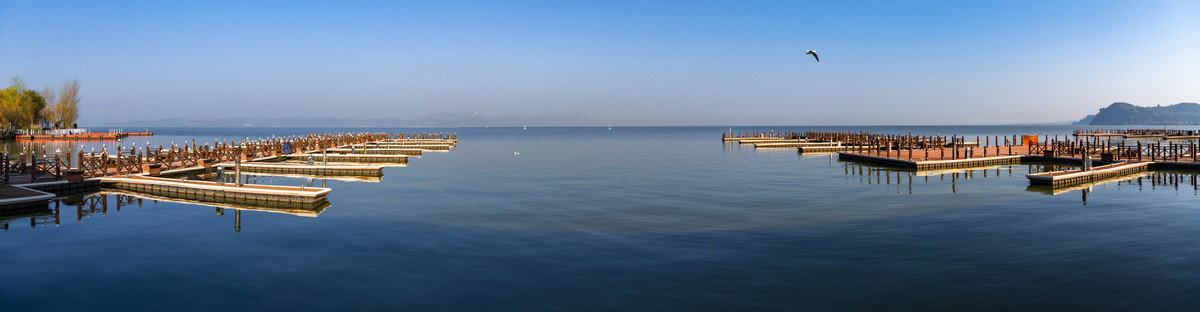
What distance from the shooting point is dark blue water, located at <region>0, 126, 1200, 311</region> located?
38.1ft

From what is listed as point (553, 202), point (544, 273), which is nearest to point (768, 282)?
point (544, 273)

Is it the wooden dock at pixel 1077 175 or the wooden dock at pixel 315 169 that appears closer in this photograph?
the wooden dock at pixel 1077 175

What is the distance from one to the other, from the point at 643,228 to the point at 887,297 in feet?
26.8

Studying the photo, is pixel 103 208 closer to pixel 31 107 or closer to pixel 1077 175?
pixel 1077 175

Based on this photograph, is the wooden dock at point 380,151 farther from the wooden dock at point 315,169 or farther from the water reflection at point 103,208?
the water reflection at point 103,208

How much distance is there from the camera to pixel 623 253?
1508 centimetres

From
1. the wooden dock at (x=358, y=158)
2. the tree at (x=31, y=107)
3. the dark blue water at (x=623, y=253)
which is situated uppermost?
the tree at (x=31, y=107)

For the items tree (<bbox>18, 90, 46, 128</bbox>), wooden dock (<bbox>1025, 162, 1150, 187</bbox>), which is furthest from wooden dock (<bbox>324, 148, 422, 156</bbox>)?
tree (<bbox>18, 90, 46, 128</bbox>)

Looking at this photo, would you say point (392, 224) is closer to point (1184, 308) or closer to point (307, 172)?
point (1184, 308)

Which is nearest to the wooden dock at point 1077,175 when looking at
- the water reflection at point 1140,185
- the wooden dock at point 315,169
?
the water reflection at point 1140,185

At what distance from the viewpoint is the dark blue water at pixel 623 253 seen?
38.1 ft

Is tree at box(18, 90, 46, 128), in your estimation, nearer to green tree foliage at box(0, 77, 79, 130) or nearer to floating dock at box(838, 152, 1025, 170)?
green tree foliage at box(0, 77, 79, 130)

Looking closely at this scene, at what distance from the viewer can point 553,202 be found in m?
25.2

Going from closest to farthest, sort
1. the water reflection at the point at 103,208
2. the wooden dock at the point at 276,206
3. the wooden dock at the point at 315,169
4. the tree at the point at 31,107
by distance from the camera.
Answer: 1. the water reflection at the point at 103,208
2. the wooden dock at the point at 276,206
3. the wooden dock at the point at 315,169
4. the tree at the point at 31,107
